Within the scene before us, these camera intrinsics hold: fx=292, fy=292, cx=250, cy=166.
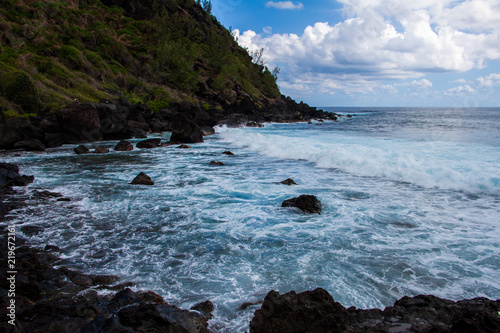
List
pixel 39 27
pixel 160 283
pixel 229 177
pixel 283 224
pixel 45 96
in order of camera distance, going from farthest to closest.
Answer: pixel 39 27
pixel 45 96
pixel 229 177
pixel 283 224
pixel 160 283

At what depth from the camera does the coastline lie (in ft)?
9.08

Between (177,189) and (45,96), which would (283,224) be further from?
(45,96)

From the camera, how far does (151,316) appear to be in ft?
9.52

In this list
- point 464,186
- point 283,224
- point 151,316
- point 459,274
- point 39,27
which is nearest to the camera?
point 151,316

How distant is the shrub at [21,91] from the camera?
22.0 m

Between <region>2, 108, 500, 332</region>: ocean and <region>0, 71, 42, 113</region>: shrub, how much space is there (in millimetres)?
14263

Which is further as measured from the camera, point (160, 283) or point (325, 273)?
point (325, 273)

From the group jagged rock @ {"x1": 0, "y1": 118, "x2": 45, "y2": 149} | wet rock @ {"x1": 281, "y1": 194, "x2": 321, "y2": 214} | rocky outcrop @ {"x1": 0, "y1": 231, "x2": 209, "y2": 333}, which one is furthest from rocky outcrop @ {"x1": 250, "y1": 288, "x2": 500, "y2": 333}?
jagged rock @ {"x1": 0, "y1": 118, "x2": 45, "y2": 149}

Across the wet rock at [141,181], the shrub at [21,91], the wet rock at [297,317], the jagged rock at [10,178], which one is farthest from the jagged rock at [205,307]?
the shrub at [21,91]

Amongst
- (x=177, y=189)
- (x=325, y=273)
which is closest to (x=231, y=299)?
(x=325, y=273)

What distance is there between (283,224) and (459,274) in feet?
10.8

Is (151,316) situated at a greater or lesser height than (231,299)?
greater

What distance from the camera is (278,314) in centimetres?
288

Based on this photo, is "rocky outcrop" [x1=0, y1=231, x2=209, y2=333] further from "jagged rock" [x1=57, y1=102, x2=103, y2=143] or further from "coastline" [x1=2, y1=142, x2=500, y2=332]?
"jagged rock" [x1=57, y1=102, x2=103, y2=143]
